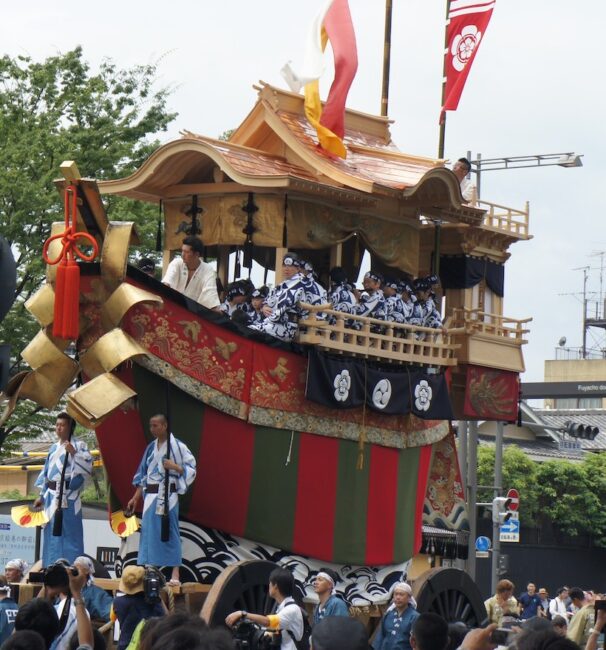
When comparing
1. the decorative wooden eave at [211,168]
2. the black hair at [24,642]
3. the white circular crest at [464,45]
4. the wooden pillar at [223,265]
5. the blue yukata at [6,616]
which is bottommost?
the blue yukata at [6,616]

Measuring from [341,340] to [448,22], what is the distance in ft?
27.9

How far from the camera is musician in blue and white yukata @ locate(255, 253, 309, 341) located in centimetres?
1222

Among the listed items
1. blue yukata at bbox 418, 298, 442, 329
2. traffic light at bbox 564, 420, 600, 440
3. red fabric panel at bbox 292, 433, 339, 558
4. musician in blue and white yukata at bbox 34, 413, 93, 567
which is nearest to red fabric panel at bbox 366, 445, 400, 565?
red fabric panel at bbox 292, 433, 339, 558

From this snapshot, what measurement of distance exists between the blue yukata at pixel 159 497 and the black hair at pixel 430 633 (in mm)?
4071

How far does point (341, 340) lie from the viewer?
1252 centimetres

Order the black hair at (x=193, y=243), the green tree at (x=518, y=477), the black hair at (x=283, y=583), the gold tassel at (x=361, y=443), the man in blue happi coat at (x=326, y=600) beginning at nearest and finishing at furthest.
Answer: the black hair at (x=283, y=583)
the man in blue happi coat at (x=326, y=600)
the black hair at (x=193, y=243)
the gold tassel at (x=361, y=443)
the green tree at (x=518, y=477)

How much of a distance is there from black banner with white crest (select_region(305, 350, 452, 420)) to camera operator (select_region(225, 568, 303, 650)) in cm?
259

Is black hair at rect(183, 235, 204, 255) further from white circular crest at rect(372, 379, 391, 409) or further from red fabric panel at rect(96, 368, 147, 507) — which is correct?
white circular crest at rect(372, 379, 391, 409)

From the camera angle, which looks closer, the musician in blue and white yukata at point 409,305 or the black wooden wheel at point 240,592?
the black wooden wheel at point 240,592

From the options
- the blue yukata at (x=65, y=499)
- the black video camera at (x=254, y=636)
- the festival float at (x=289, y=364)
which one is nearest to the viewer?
the black video camera at (x=254, y=636)

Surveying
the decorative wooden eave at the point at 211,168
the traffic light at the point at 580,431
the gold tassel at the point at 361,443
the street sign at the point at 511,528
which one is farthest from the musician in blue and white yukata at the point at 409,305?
the traffic light at the point at 580,431

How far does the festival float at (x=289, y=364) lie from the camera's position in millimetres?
10898

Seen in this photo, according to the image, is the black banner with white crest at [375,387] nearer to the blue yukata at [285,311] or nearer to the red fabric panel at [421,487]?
the blue yukata at [285,311]

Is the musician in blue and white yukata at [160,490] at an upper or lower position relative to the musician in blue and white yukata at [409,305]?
lower
